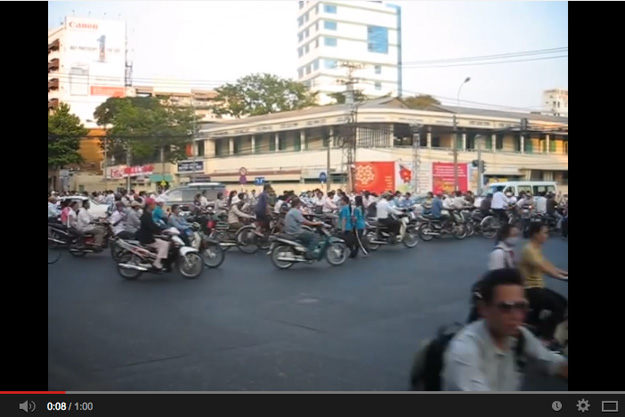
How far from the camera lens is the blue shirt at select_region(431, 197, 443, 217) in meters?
4.84

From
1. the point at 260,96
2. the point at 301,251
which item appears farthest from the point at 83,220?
the point at 301,251

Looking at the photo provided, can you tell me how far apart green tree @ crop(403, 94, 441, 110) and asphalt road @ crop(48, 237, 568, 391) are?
84 centimetres

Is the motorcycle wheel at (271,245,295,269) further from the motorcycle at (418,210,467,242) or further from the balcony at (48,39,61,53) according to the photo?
the balcony at (48,39,61,53)

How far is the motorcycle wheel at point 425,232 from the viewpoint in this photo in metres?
5.55

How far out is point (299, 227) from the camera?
526 cm

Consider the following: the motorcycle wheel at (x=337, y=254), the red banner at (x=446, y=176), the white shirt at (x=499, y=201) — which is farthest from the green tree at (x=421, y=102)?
the motorcycle wheel at (x=337, y=254)

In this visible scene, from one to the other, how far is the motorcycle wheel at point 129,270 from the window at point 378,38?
6.96 feet

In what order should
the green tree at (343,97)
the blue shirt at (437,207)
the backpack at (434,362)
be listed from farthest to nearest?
the blue shirt at (437,207) → the green tree at (343,97) → the backpack at (434,362)

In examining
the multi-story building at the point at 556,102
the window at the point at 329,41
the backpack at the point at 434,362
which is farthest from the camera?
the window at the point at 329,41
